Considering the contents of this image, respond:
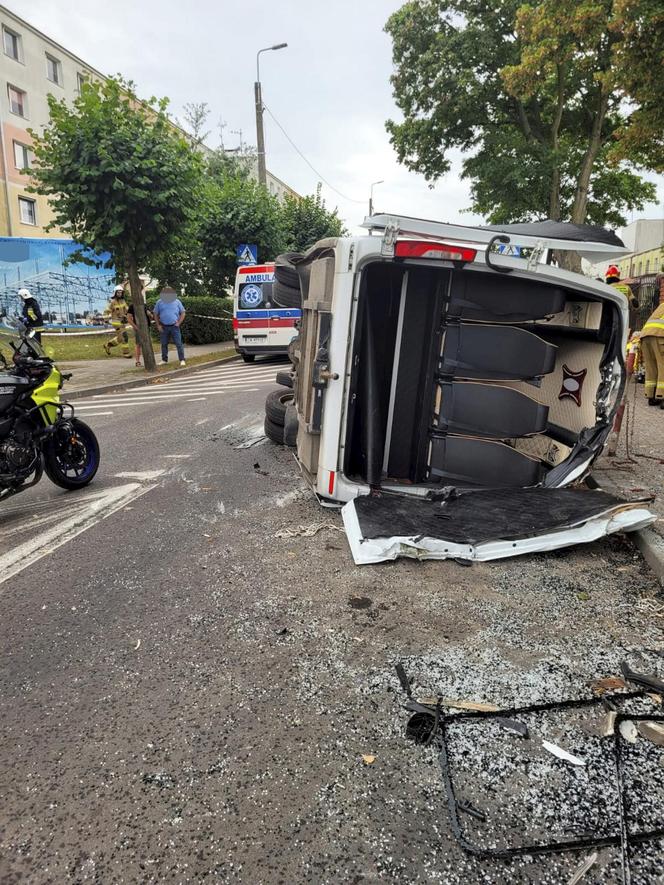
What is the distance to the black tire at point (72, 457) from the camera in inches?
202

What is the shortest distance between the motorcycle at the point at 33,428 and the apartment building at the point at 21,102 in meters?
29.1

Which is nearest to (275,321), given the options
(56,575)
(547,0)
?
(547,0)

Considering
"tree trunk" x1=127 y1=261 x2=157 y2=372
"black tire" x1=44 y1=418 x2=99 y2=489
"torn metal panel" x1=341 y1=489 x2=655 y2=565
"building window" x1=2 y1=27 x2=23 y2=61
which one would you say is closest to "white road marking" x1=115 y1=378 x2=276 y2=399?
"tree trunk" x1=127 y1=261 x2=157 y2=372

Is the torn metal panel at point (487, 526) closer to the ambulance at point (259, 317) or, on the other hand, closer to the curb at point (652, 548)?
the curb at point (652, 548)

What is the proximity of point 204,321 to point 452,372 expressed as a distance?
1935cm

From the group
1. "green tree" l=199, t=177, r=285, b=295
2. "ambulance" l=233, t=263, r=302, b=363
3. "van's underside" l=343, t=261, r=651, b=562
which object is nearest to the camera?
"van's underside" l=343, t=261, r=651, b=562

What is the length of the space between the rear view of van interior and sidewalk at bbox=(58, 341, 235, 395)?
28.1 feet

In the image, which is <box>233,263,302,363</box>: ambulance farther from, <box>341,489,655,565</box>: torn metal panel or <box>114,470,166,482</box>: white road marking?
<box>341,489,655,565</box>: torn metal panel

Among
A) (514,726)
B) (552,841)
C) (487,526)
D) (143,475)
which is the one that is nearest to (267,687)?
(514,726)

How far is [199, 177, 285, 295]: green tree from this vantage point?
23.3m

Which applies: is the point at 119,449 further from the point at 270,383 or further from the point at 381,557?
the point at 270,383

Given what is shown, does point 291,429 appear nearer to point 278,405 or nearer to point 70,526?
point 278,405

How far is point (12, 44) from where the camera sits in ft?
105

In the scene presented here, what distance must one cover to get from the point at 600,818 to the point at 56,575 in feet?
10.2
